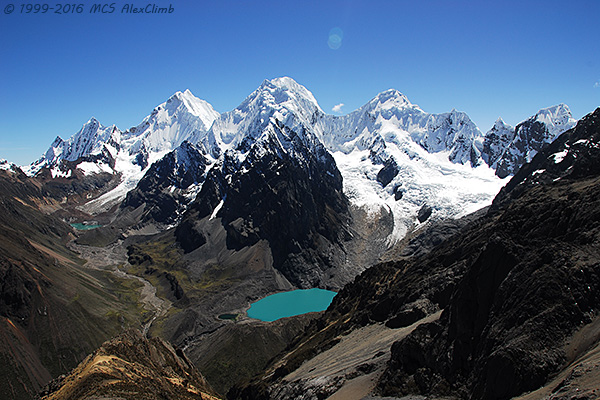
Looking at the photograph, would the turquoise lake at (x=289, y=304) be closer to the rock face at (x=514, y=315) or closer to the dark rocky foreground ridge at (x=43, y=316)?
the dark rocky foreground ridge at (x=43, y=316)

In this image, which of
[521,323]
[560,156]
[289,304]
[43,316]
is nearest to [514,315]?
[521,323]

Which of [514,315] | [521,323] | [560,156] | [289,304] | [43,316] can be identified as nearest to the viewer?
[521,323]

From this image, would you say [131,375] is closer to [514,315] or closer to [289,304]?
[514,315]

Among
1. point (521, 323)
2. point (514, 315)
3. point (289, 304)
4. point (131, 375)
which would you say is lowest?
point (521, 323)

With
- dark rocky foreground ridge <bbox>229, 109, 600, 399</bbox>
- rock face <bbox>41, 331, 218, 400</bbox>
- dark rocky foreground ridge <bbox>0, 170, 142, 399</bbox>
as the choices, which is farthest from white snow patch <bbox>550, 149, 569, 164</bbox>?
dark rocky foreground ridge <bbox>0, 170, 142, 399</bbox>

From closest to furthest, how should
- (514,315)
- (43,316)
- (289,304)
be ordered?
(514,315), (43,316), (289,304)

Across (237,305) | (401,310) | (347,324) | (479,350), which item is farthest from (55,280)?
(479,350)

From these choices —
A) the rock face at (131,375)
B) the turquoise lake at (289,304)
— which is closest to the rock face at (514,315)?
the rock face at (131,375)
